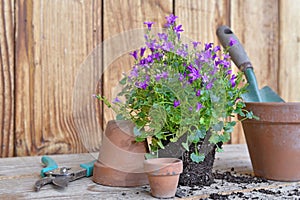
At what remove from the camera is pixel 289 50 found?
5.05 ft

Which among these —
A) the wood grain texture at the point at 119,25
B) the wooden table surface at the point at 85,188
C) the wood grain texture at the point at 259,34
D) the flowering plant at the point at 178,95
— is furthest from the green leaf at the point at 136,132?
the wood grain texture at the point at 259,34

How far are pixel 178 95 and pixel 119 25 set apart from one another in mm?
614

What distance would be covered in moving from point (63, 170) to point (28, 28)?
52 centimetres

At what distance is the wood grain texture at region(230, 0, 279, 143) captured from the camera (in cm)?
145

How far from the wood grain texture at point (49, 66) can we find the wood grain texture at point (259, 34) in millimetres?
539

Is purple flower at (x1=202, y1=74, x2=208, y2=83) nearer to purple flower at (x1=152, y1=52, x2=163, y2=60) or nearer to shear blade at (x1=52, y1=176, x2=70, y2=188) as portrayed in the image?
purple flower at (x1=152, y1=52, x2=163, y2=60)

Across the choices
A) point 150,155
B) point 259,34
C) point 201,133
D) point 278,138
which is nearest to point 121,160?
point 150,155

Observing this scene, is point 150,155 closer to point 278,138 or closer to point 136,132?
point 136,132

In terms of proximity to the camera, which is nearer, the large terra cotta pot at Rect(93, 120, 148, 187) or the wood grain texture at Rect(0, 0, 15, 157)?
the large terra cotta pot at Rect(93, 120, 148, 187)

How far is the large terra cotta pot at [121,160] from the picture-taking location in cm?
75

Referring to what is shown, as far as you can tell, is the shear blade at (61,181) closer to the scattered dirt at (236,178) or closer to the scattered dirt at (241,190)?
the scattered dirt at (241,190)

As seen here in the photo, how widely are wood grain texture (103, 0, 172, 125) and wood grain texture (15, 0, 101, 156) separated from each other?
0.04 m

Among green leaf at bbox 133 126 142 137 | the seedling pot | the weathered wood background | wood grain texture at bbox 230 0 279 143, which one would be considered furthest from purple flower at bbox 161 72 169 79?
wood grain texture at bbox 230 0 279 143

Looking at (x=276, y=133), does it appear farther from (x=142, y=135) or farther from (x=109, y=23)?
(x=109, y=23)
